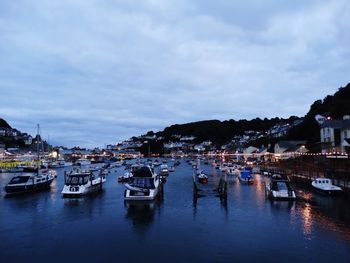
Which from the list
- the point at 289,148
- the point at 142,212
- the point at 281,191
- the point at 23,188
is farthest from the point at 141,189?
the point at 289,148

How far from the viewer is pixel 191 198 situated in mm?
50031

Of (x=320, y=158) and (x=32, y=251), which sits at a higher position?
(x=320, y=158)

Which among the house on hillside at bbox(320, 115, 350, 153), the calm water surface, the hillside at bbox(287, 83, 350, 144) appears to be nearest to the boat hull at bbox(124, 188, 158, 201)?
the calm water surface

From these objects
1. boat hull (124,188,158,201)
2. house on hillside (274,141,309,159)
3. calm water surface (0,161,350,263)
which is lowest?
calm water surface (0,161,350,263)

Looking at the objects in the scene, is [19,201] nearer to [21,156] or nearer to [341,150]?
[341,150]

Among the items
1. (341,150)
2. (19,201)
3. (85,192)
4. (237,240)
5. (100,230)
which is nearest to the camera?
(237,240)

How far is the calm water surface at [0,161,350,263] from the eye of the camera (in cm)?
2384

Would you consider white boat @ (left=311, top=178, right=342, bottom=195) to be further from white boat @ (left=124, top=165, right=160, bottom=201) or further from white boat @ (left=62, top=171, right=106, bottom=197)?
white boat @ (left=62, top=171, right=106, bottom=197)

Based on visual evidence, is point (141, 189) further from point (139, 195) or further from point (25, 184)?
point (25, 184)

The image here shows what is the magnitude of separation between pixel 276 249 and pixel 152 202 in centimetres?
2185

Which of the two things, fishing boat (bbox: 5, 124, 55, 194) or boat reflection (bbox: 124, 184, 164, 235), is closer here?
boat reflection (bbox: 124, 184, 164, 235)

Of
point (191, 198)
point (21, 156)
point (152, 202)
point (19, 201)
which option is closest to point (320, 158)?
point (191, 198)

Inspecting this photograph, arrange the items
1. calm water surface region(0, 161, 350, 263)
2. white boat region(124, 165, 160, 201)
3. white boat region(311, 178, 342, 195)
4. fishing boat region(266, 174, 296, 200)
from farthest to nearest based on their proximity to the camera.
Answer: white boat region(311, 178, 342, 195)
fishing boat region(266, 174, 296, 200)
white boat region(124, 165, 160, 201)
calm water surface region(0, 161, 350, 263)

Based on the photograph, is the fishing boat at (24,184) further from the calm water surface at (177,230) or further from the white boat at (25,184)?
the calm water surface at (177,230)
